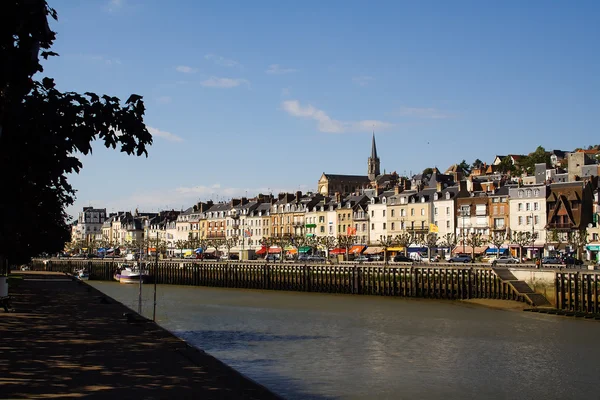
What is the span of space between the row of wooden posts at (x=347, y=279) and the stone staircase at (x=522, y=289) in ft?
1.51

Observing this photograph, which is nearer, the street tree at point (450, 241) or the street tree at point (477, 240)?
the street tree at point (477, 240)

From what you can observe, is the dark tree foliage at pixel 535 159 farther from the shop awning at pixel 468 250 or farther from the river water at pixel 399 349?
the river water at pixel 399 349

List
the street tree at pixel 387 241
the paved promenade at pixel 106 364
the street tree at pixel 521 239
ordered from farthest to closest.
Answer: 1. the street tree at pixel 387 241
2. the street tree at pixel 521 239
3. the paved promenade at pixel 106 364

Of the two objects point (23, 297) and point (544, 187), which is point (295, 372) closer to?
point (23, 297)

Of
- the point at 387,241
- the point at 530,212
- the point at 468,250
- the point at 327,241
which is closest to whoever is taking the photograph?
the point at 530,212

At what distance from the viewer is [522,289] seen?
160 ft

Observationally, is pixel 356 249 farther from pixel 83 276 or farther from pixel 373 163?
pixel 373 163

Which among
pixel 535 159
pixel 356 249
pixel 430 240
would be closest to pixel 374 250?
pixel 356 249

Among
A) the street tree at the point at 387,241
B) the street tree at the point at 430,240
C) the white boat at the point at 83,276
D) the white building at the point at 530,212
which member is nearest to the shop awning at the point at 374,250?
the street tree at the point at 387,241

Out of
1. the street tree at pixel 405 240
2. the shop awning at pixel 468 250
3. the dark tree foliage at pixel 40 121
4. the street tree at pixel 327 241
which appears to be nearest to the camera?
the dark tree foliage at pixel 40 121

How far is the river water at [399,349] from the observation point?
21.4 m

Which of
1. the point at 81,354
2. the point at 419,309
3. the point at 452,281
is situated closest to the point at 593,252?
the point at 452,281

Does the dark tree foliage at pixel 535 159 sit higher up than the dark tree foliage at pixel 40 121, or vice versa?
the dark tree foliage at pixel 535 159

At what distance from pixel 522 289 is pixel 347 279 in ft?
63.5
